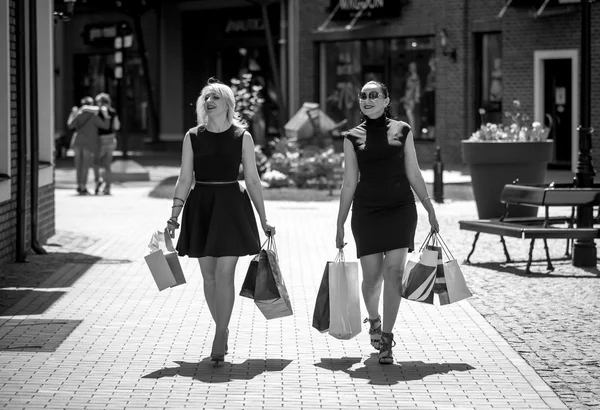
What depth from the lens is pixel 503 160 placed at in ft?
49.9

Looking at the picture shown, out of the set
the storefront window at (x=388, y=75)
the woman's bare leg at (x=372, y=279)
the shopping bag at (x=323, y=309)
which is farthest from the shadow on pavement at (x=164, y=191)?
the shopping bag at (x=323, y=309)

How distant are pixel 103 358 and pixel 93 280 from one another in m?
3.77

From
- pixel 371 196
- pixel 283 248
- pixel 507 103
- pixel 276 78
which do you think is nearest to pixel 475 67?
pixel 507 103

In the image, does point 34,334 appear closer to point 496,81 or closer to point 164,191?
point 164,191

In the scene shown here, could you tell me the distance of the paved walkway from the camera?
6828 millimetres

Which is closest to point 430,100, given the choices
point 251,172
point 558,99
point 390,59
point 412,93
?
point 412,93

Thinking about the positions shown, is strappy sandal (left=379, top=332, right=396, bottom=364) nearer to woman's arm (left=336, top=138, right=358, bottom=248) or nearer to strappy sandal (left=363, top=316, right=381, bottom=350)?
strappy sandal (left=363, top=316, right=381, bottom=350)

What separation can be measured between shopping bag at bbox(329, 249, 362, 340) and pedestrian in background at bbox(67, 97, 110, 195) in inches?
617

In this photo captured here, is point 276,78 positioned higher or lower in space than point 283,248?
higher

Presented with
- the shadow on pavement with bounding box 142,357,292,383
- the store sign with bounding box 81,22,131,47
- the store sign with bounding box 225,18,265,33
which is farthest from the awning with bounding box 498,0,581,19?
the shadow on pavement with bounding box 142,357,292,383

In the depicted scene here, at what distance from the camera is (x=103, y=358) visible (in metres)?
7.91

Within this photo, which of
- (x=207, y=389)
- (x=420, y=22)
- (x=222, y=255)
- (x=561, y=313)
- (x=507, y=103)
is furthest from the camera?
(x=420, y=22)

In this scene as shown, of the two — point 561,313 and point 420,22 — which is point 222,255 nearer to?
point 561,313

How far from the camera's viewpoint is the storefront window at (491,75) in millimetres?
31031
